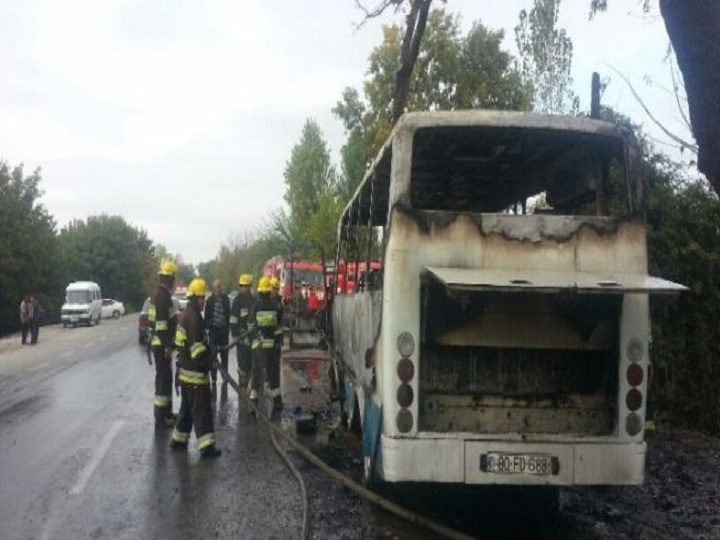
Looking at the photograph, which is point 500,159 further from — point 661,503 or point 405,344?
point 661,503

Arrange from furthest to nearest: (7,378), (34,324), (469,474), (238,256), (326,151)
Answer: (238,256) < (326,151) < (34,324) < (7,378) < (469,474)

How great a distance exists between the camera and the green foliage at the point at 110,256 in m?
71.2

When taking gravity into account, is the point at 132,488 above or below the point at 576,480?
below

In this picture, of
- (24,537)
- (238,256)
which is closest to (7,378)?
(24,537)

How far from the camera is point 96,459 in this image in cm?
870

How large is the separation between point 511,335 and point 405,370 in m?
0.83

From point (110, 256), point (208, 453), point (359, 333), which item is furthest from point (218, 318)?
point (110, 256)

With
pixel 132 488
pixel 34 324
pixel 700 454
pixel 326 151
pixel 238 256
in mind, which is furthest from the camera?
pixel 238 256

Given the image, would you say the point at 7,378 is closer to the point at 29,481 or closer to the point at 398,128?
the point at 29,481

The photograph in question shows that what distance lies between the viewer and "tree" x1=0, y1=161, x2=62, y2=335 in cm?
4310

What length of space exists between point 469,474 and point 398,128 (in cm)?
250

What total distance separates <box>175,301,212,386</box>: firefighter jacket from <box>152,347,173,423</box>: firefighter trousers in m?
1.65

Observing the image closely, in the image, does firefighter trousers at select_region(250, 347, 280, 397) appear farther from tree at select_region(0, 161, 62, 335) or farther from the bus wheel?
tree at select_region(0, 161, 62, 335)

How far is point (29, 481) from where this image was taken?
770 cm
